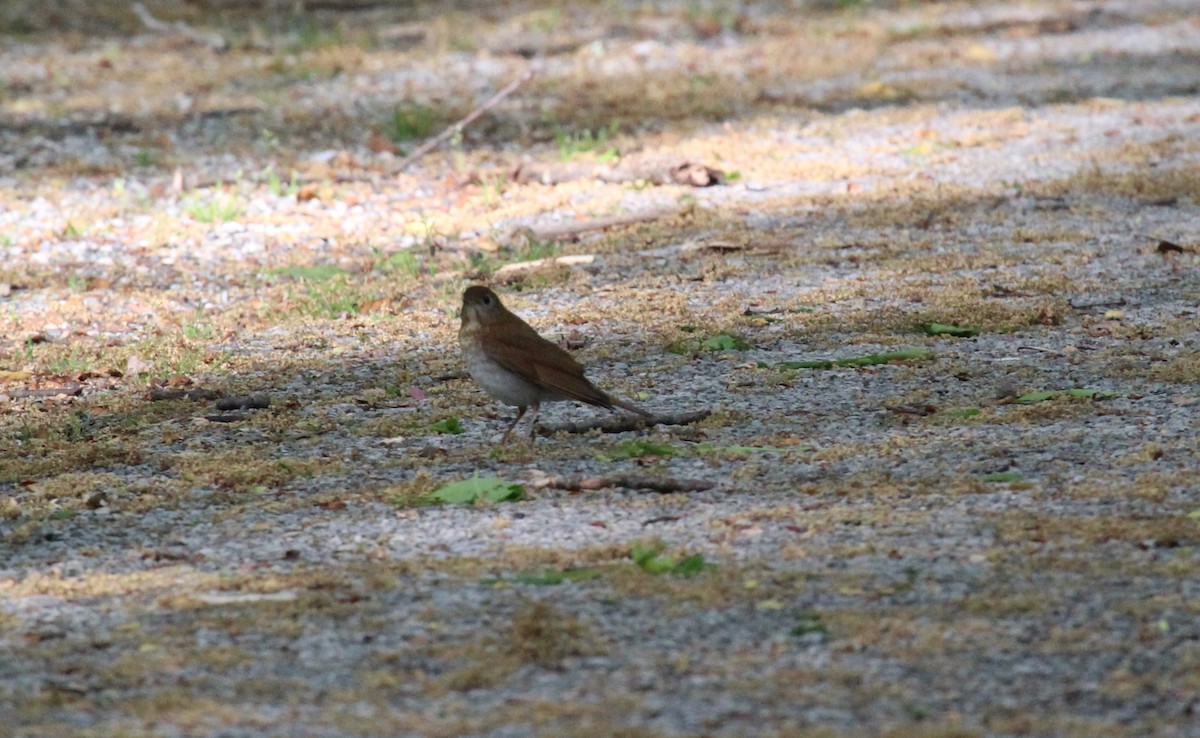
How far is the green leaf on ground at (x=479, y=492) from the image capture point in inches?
206

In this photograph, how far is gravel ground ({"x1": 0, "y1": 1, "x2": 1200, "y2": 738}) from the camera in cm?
382

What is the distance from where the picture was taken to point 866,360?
6871 mm

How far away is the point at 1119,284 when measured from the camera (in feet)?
26.7

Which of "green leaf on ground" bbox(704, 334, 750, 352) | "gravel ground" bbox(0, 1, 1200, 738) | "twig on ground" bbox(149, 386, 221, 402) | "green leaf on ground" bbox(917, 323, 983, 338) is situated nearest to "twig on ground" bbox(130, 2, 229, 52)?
"gravel ground" bbox(0, 1, 1200, 738)

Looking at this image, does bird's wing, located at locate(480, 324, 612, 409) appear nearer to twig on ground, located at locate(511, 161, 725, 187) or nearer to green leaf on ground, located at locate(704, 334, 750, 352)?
green leaf on ground, located at locate(704, 334, 750, 352)

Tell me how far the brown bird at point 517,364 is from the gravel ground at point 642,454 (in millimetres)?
188

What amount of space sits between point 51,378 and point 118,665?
10.8ft

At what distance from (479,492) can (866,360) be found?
2.15 metres

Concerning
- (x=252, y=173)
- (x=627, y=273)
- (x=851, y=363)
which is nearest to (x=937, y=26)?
(x=252, y=173)

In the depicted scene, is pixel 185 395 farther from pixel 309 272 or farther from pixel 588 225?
pixel 588 225

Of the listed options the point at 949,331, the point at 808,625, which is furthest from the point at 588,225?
the point at 808,625

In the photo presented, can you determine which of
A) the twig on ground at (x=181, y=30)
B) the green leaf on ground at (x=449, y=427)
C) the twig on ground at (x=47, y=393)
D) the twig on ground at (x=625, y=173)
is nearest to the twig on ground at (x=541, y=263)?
the twig on ground at (x=625, y=173)

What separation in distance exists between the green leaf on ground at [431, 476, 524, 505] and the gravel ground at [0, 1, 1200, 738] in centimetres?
8

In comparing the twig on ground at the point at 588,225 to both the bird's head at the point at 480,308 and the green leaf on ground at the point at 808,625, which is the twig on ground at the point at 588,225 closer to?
the bird's head at the point at 480,308
